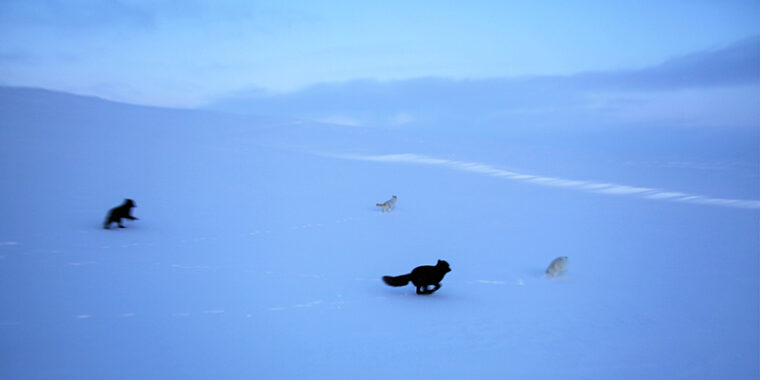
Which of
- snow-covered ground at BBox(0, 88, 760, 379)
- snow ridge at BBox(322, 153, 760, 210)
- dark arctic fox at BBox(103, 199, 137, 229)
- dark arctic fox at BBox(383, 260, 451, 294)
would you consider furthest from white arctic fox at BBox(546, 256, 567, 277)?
snow ridge at BBox(322, 153, 760, 210)

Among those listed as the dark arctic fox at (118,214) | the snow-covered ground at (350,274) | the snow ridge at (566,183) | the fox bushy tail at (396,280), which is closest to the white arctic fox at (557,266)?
the snow-covered ground at (350,274)

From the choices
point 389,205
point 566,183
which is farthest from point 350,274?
point 566,183

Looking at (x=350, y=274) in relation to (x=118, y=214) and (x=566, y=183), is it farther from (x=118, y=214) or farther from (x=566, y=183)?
(x=566, y=183)

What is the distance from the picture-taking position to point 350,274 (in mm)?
5191

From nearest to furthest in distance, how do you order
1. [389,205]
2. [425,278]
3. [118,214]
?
1. [425,278]
2. [118,214]
3. [389,205]

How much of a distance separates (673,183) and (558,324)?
38.4 ft

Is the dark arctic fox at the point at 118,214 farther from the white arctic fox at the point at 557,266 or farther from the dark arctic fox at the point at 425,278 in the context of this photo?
the white arctic fox at the point at 557,266

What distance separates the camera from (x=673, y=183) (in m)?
13.5

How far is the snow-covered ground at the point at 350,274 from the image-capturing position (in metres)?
3.33

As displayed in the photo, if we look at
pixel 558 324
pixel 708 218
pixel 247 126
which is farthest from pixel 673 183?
pixel 247 126

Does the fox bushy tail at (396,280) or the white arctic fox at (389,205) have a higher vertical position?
the white arctic fox at (389,205)

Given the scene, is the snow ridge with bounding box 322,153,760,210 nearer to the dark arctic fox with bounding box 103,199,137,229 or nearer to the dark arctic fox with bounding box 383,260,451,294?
the dark arctic fox with bounding box 383,260,451,294

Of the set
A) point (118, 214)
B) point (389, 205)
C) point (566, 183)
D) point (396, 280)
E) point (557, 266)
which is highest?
point (566, 183)

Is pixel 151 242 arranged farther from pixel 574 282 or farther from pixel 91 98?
pixel 91 98
